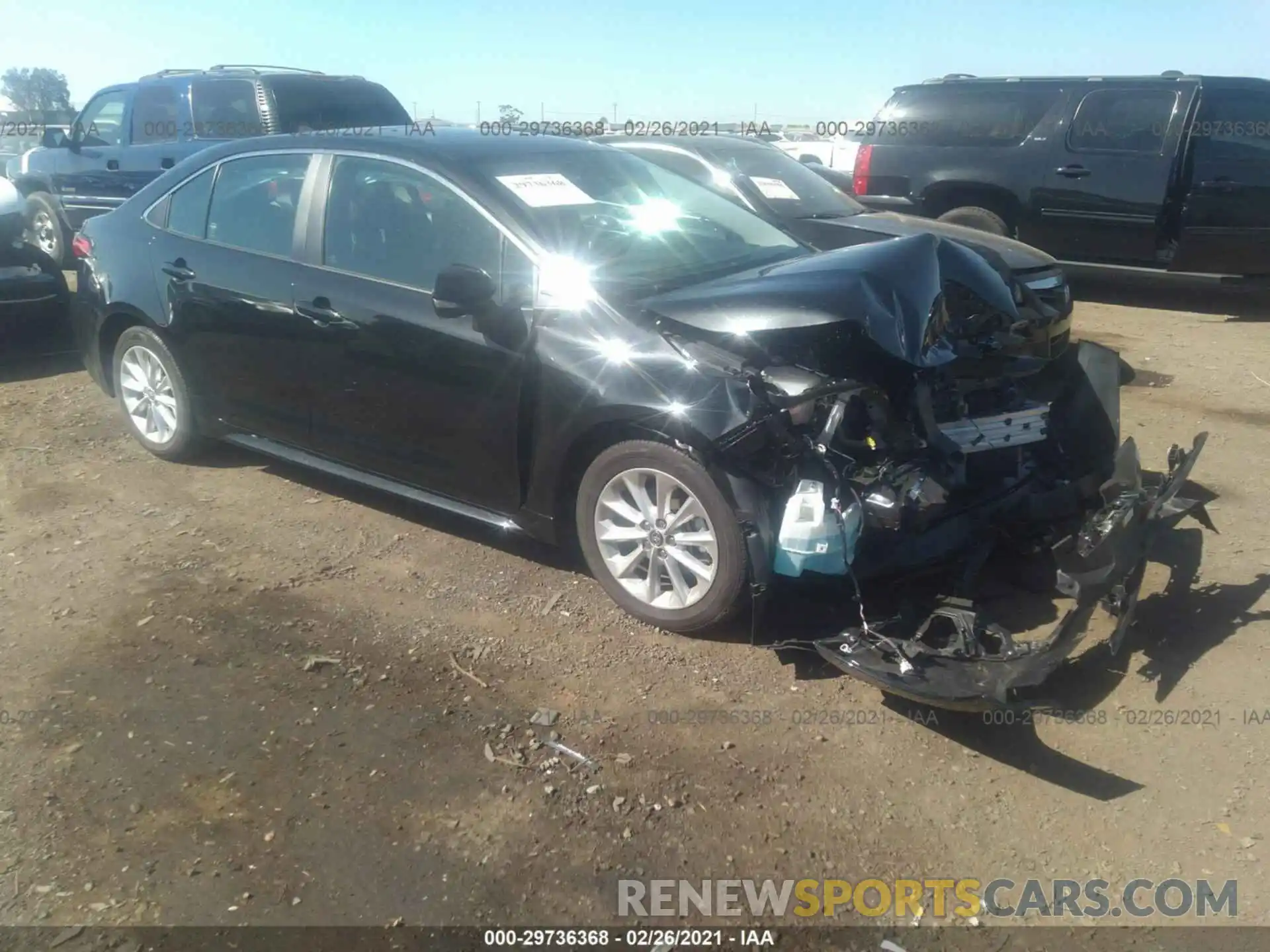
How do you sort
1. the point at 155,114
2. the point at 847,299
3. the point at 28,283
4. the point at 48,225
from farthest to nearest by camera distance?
the point at 48,225, the point at 155,114, the point at 28,283, the point at 847,299

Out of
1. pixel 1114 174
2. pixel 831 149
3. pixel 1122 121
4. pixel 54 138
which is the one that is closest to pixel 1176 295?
pixel 1114 174

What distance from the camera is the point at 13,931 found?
102 inches

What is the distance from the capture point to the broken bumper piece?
3098mm

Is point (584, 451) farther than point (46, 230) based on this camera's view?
No

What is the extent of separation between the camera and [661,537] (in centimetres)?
378

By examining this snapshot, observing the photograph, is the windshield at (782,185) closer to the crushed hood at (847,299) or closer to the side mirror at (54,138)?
the crushed hood at (847,299)

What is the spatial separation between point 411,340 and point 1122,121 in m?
7.88

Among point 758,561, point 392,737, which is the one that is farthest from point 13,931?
point 758,561

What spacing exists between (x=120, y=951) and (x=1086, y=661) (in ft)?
10.0

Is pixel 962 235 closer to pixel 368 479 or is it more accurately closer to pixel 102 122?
pixel 368 479

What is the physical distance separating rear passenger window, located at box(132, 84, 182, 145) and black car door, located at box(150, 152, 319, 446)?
596cm

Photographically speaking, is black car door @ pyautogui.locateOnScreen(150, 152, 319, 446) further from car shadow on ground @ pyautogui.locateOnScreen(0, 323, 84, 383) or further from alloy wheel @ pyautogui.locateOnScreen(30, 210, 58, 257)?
alloy wheel @ pyautogui.locateOnScreen(30, 210, 58, 257)

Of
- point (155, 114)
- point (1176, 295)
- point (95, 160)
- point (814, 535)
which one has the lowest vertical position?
point (814, 535)

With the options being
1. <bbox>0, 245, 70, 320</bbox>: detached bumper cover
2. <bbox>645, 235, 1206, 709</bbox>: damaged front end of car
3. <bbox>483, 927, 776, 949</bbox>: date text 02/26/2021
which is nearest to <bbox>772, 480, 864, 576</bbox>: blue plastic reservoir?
<bbox>645, 235, 1206, 709</bbox>: damaged front end of car
